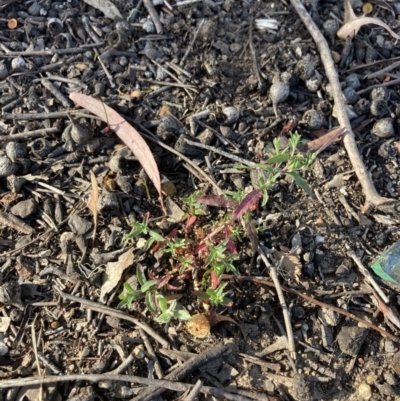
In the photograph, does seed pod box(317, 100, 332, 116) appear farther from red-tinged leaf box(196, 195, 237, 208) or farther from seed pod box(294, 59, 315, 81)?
red-tinged leaf box(196, 195, 237, 208)

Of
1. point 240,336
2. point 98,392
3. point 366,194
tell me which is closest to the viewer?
point 98,392

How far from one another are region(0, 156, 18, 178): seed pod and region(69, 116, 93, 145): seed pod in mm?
362

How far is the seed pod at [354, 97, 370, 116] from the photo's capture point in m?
2.99

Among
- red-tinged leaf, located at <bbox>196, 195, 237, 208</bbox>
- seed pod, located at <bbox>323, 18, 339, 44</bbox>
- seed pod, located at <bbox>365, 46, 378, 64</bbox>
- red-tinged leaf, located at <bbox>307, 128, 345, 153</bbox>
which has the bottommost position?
red-tinged leaf, located at <bbox>196, 195, 237, 208</bbox>

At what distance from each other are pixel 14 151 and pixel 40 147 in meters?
0.14

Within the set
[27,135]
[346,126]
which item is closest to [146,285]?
[27,135]

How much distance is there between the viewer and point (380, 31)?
3287 millimetres

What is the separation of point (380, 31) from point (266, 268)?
6.21ft

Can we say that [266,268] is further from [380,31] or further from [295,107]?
[380,31]

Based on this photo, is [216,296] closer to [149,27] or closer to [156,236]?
[156,236]

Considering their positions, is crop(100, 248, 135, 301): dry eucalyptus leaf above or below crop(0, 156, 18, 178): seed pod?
below

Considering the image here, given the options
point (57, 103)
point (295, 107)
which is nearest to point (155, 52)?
point (57, 103)

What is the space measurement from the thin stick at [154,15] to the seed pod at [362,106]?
1332mm

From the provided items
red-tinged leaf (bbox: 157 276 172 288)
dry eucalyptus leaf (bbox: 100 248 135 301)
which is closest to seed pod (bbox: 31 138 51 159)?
dry eucalyptus leaf (bbox: 100 248 135 301)
